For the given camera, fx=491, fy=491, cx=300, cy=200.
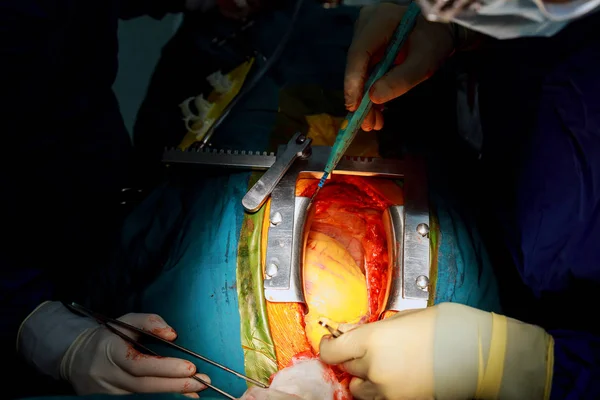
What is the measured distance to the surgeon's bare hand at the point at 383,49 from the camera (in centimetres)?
173

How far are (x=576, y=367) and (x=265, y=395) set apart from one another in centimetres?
85

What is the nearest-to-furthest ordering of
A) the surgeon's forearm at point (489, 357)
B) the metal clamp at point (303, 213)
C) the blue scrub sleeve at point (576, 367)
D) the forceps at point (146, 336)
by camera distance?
the blue scrub sleeve at point (576, 367)
the surgeon's forearm at point (489, 357)
the forceps at point (146, 336)
the metal clamp at point (303, 213)

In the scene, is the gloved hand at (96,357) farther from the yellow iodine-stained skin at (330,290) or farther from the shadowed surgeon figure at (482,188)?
the yellow iodine-stained skin at (330,290)

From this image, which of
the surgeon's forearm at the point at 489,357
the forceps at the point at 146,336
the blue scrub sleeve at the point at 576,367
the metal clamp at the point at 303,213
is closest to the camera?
the blue scrub sleeve at the point at 576,367

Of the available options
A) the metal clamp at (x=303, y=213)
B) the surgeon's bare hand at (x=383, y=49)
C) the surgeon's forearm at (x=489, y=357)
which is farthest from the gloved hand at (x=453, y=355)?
the surgeon's bare hand at (x=383, y=49)

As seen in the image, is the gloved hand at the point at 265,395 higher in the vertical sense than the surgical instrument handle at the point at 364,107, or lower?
lower

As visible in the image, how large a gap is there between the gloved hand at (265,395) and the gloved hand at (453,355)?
213 millimetres

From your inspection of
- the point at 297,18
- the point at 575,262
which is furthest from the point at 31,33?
the point at 575,262

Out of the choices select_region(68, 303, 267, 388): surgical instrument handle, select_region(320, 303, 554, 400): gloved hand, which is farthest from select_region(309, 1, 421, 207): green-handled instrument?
select_region(68, 303, 267, 388): surgical instrument handle

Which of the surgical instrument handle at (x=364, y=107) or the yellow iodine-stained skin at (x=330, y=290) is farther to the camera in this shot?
the yellow iodine-stained skin at (x=330, y=290)

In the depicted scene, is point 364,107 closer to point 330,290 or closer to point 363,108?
point 363,108

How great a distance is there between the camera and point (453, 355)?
139 centimetres

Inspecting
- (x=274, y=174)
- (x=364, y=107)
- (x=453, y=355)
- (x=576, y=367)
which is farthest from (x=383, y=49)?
(x=576, y=367)

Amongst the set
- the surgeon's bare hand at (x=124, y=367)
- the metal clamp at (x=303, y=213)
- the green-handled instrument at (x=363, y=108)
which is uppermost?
the green-handled instrument at (x=363, y=108)
